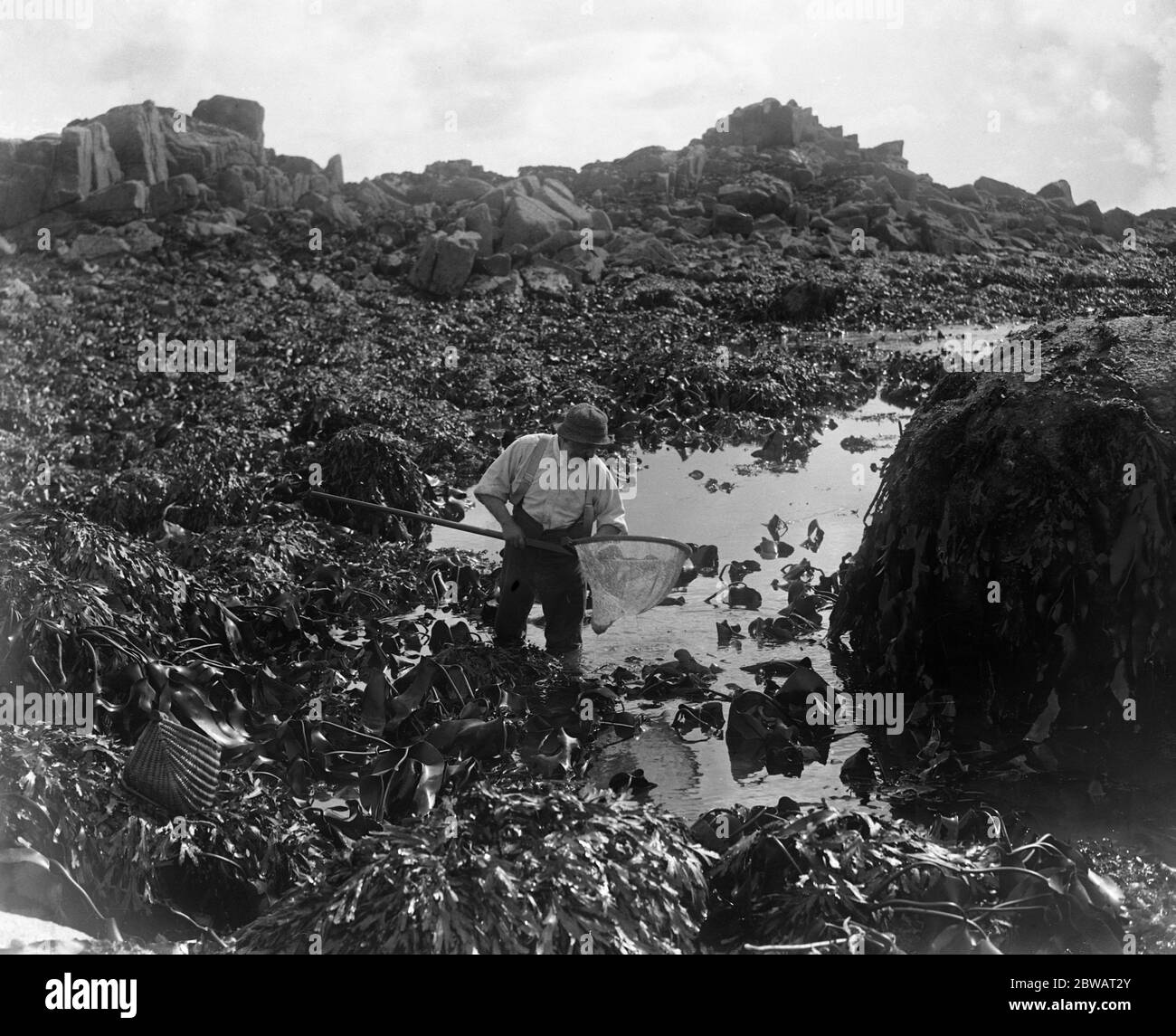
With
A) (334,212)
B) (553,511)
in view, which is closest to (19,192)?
(334,212)

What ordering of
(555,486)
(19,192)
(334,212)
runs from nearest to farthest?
(555,486), (334,212), (19,192)

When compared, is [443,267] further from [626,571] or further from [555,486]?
[626,571]

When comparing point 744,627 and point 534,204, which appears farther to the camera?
point 534,204

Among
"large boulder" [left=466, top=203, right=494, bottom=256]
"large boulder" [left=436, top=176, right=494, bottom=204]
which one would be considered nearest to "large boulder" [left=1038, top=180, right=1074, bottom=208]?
"large boulder" [left=436, top=176, right=494, bottom=204]

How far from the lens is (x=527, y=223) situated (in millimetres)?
34625

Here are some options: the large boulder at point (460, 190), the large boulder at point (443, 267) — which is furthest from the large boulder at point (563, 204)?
the large boulder at point (443, 267)

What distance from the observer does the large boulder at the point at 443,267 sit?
29734 mm

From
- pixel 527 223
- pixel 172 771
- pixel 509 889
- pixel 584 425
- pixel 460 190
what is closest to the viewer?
pixel 509 889

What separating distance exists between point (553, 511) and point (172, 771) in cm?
285

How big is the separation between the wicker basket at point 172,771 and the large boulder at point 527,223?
29.8 m

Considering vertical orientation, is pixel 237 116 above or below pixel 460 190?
above

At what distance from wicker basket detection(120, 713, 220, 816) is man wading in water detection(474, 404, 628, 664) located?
2.45m

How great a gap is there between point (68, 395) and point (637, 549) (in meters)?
11.5
